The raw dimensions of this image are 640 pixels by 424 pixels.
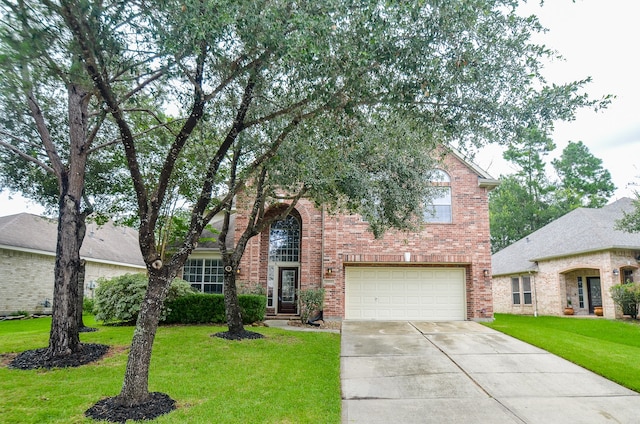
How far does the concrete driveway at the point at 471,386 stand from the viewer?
17.9 feet

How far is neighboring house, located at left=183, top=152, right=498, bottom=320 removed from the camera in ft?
50.2

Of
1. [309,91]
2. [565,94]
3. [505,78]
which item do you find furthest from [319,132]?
[565,94]

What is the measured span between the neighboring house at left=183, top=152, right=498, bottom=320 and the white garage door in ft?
0.12

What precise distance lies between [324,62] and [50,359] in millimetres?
7208

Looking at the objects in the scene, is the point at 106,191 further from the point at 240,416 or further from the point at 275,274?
the point at 240,416

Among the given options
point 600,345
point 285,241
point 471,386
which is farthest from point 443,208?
point 471,386

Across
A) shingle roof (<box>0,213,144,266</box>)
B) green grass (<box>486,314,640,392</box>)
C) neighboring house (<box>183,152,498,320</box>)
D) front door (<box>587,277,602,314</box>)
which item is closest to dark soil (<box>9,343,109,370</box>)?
shingle roof (<box>0,213,144,266</box>)

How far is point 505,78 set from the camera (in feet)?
21.4

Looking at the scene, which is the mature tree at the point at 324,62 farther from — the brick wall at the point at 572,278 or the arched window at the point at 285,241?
the brick wall at the point at 572,278

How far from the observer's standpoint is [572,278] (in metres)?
19.4

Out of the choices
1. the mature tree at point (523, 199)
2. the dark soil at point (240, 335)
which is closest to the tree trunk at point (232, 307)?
the dark soil at point (240, 335)

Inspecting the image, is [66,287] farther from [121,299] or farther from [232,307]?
[121,299]

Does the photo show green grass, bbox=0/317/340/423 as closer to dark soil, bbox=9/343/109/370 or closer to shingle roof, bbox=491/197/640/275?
dark soil, bbox=9/343/109/370

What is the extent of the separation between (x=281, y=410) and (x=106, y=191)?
32.0ft
